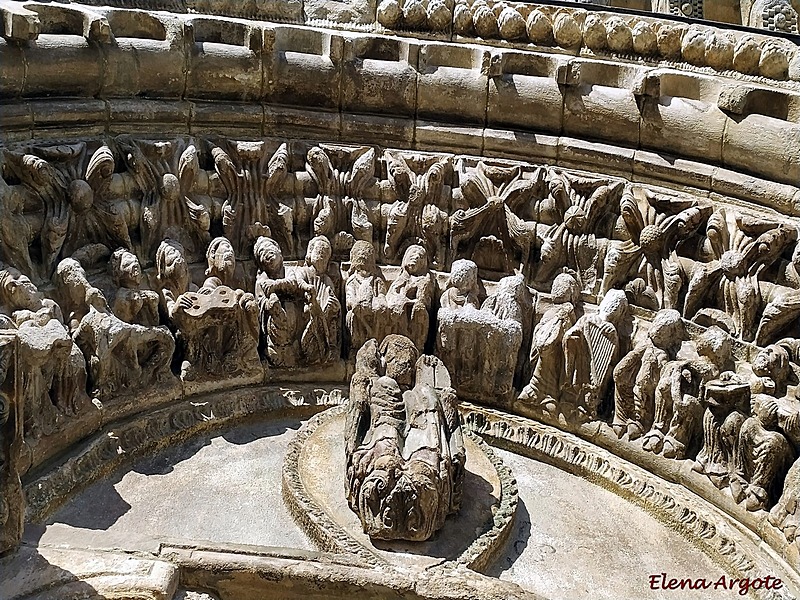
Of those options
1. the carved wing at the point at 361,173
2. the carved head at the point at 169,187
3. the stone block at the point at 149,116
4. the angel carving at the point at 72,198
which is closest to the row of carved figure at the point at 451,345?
the angel carving at the point at 72,198

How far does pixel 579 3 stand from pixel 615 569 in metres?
6.96

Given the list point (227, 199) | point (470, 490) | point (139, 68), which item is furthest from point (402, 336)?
point (139, 68)

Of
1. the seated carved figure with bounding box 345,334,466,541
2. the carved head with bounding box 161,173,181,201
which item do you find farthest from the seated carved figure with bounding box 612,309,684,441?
the carved head with bounding box 161,173,181,201

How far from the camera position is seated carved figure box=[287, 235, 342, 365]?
10.3m

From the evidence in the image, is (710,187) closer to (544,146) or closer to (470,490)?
(544,146)

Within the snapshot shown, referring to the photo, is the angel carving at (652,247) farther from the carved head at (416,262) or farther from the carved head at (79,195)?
the carved head at (79,195)

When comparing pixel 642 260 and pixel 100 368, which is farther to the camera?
pixel 642 260

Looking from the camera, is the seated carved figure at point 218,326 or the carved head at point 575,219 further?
the carved head at point 575,219

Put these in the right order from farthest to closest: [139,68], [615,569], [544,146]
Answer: [544,146] < [139,68] < [615,569]

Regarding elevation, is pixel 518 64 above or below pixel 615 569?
above

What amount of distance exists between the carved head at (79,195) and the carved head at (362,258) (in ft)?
9.54

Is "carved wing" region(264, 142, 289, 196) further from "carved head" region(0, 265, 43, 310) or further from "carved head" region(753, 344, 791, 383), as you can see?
"carved head" region(753, 344, 791, 383)

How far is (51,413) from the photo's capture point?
8438 millimetres

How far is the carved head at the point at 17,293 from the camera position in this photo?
27.6 ft
